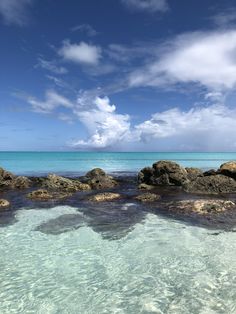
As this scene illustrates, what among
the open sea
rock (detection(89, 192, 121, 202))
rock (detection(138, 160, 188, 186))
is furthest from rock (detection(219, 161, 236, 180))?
the open sea

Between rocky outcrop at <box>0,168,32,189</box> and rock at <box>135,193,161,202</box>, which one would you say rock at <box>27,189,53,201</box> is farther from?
rock at <box>135,193,161,202</box>

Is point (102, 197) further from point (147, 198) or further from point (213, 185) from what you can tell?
point (213, 185)

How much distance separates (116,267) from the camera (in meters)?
10.9

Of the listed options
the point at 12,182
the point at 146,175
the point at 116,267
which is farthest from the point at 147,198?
the point at 12,182

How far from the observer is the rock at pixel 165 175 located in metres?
31.0

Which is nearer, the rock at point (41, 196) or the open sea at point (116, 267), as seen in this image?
the open sea at point (116, 267)

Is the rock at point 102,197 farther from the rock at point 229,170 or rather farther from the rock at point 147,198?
the rock at point 229,170

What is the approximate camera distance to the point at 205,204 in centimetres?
1906

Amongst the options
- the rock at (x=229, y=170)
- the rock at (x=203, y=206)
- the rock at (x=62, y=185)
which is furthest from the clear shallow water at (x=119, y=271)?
the rock at (x=229, y=170)

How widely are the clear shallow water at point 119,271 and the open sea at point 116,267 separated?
0.08 feet

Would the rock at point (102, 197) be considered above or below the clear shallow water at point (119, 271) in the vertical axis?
above

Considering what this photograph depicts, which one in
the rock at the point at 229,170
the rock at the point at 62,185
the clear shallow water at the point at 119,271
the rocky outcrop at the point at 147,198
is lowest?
the clear shallow water at the point at 119,271

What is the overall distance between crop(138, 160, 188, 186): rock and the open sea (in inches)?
569

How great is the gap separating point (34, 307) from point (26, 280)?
1663 millimetres
